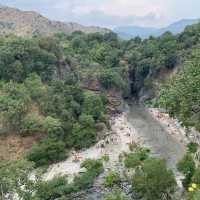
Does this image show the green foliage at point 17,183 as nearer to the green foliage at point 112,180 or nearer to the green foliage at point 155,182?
the green foliage at point 155,182

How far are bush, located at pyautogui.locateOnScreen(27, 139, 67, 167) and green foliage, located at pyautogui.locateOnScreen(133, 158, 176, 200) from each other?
21.4 m

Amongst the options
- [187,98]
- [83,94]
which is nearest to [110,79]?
[83,94]

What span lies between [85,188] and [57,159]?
47.1ft

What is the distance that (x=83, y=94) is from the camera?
83812 mm

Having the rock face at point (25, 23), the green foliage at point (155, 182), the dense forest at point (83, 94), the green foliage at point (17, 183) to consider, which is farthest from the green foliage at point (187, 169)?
the rock face at point (25, 23)

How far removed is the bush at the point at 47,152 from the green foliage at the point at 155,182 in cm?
2137

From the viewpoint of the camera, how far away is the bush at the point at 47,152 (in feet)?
204

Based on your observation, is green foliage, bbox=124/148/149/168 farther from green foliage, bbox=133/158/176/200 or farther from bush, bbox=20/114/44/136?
bush, bbox=20/114/44/136

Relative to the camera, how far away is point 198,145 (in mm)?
A: 62781

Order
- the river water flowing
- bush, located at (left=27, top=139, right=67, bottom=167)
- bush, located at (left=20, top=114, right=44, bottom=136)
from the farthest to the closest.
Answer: bush, located at (left=20, top=114, right=44, bottom=136), bush, located at (left=27, top=139, right=67, bottom=167), the river water flowing

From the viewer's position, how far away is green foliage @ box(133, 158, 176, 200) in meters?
42.0

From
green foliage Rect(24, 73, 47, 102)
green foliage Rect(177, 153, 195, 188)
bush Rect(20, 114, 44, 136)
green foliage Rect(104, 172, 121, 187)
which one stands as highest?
green foliage Rect(24, 73, 47, 102)

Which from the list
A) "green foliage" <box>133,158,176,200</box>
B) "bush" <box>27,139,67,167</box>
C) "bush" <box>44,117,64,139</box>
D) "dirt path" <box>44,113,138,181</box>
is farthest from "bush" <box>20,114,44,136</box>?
"green foliage" <box>133,158,176,200</box>

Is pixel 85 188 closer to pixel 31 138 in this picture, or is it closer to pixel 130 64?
pixel 31 138
